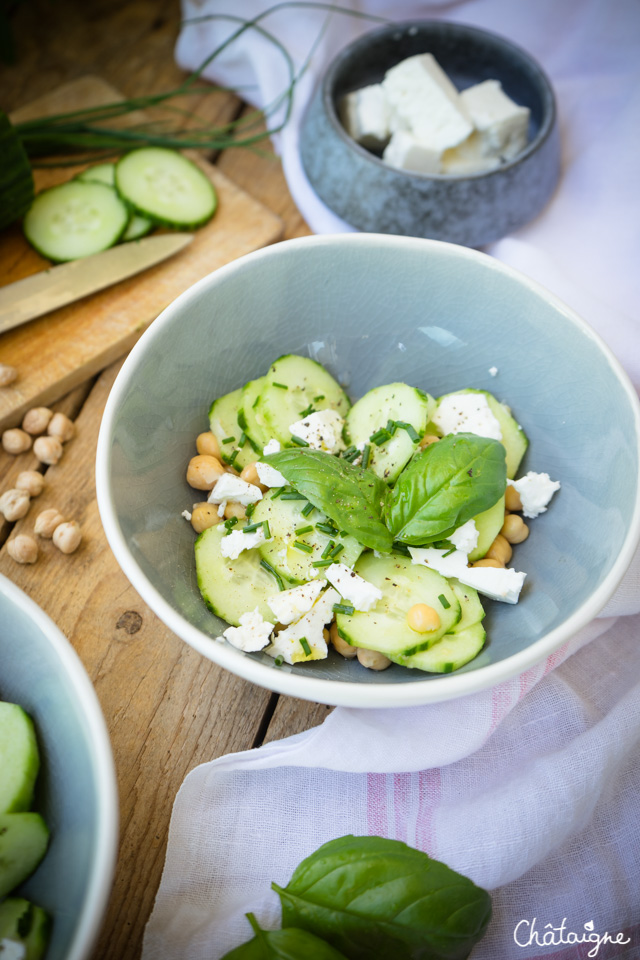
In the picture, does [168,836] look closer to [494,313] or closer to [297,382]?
[297,382]

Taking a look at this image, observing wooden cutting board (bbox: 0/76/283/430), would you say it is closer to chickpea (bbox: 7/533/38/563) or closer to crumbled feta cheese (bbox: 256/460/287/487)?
chickpea (bbox: 7/533/38/563)

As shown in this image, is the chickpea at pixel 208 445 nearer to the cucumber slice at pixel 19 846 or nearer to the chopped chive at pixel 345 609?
the chopped chive at pixel 345 609

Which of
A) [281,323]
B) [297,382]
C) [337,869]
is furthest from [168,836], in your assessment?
[281,323]

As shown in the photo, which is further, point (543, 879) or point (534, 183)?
point (534, 183)

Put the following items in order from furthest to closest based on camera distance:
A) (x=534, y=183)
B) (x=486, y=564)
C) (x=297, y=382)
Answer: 1. (x=534, y=183)
2. (x=297, y=382)
3. (x=486, y=564)

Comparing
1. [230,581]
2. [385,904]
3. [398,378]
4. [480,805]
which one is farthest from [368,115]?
[385,904]

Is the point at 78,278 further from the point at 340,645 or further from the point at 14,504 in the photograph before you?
the point at 340,645

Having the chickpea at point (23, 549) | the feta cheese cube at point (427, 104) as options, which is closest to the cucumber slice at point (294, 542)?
the chickpea at point (23, 549)

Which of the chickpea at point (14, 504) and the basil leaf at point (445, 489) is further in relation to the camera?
the chickpea at point (14, 504)
